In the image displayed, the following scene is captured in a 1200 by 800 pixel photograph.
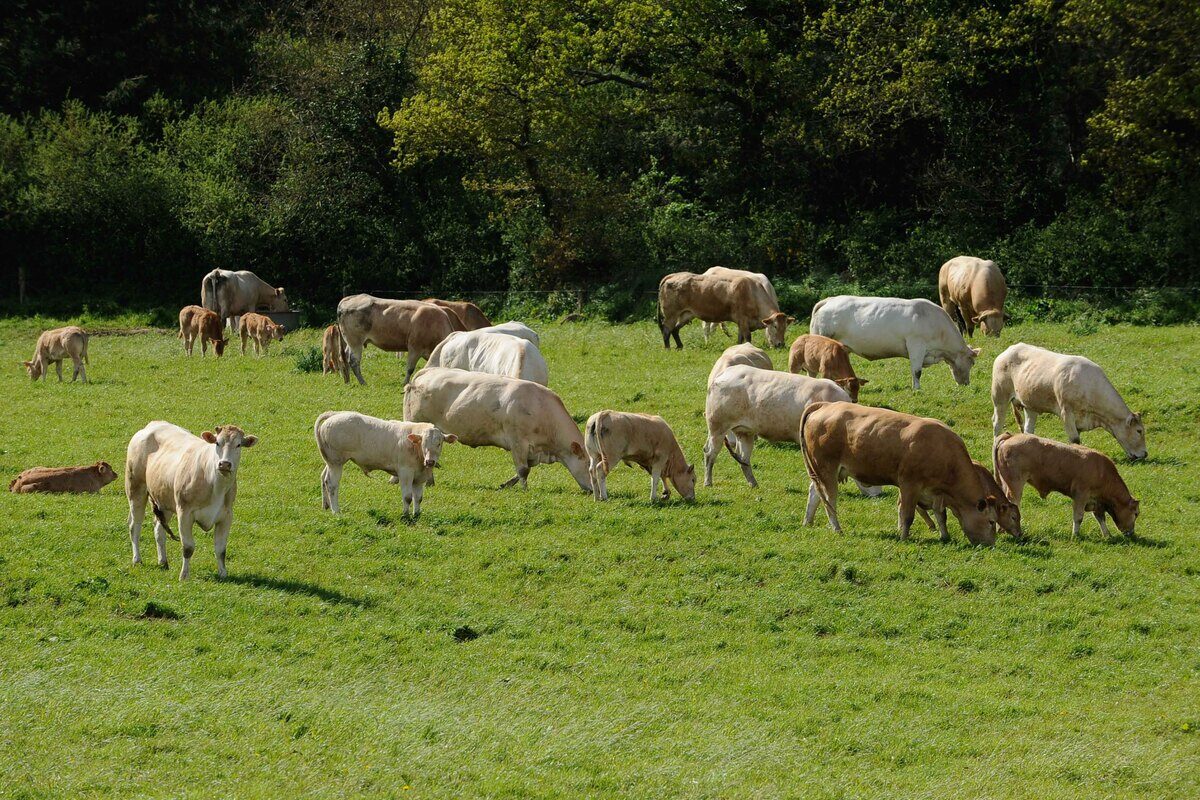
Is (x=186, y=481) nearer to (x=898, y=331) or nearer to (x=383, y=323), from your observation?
(x=383, y=323)

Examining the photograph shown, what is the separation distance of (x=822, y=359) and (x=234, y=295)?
22.7m

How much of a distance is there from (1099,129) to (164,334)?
27.4 metres

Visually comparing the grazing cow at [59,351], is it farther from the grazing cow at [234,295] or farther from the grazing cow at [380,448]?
the grazing cow at [380,448]

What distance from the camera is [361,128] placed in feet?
155

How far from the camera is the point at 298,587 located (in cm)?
1503

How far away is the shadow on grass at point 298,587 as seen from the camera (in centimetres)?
1474

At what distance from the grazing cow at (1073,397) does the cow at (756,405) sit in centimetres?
389

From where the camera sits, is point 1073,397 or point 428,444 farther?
point 1073,397

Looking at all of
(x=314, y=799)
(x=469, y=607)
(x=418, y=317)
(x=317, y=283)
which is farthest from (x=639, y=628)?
(x=317, y=283)

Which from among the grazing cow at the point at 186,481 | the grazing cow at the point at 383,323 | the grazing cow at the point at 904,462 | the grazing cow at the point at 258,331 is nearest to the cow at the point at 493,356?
the grazing cow at the point at 383,323

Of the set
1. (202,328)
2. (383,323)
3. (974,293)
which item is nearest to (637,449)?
(383,323)

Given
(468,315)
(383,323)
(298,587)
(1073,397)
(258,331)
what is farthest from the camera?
(258,331)

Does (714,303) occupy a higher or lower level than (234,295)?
higher

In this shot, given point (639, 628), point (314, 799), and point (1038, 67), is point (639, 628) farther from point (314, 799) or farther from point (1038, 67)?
point (1038, 67)
